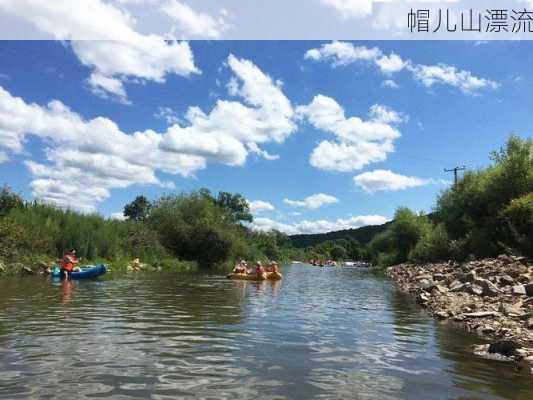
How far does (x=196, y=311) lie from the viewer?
1491 cm

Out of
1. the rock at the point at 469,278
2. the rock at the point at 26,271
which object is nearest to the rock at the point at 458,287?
the rock at the point at 469,278

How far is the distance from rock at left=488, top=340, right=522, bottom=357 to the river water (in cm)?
51

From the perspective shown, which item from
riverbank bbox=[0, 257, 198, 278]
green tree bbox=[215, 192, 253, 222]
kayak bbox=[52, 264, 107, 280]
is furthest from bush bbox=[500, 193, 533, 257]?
green tree bbox=[215, 192, 253, 222]

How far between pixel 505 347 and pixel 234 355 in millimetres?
4696

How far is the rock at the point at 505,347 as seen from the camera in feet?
29.3

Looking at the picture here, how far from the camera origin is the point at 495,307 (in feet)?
44.5

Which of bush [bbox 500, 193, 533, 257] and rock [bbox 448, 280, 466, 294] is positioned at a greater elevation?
bush [bbox 500, 193, 533, 257]

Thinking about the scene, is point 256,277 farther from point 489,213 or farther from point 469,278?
point 489,213

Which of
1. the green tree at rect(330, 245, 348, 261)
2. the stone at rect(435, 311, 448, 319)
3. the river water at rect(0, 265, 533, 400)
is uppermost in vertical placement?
the green tree at rect(330, 245, 348, 261)

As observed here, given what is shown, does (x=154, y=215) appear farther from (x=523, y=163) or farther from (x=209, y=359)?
(x=209, y=359)

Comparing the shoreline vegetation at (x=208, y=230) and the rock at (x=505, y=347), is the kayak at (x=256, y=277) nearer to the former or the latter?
the shoreline vegetation at (x=208, y=230)

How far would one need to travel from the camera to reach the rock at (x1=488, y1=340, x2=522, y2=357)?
8945mm

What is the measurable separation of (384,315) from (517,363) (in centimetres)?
669

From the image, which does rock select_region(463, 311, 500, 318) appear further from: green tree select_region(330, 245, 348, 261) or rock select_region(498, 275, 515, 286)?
green tree select_region(330, 245, 348, 261)
